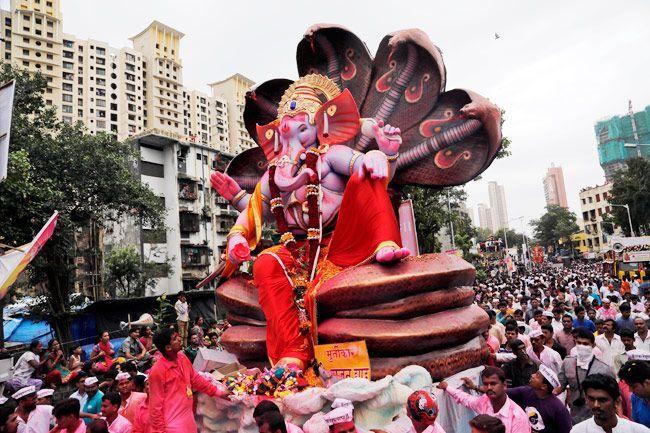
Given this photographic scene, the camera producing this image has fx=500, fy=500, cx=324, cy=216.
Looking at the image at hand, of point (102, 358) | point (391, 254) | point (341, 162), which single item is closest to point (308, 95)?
point (341, 162)

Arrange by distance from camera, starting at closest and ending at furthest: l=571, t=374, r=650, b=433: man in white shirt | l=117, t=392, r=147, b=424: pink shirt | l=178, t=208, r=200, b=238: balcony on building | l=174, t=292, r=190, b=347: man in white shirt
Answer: l=571, t=374, r=650, b=433: man in white shirt
l=117, t=392, r=147, b=424: pink shirt
l=174, t=292, r=190, b=347: man in white shirt
l=178, t=208, r=200, b=238: balcony on building

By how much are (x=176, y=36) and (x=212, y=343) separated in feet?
184

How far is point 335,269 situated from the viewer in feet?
18.0

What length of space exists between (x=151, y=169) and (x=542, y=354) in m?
33.0

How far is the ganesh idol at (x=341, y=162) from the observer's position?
17.4ft

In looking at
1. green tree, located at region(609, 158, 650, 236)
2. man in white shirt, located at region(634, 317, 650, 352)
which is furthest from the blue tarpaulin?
green tree, located at region(609, 158, 650, 236)

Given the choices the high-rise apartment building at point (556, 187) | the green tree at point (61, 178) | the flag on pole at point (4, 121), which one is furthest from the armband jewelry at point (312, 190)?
the high-rise apartment building at point (556, 187)

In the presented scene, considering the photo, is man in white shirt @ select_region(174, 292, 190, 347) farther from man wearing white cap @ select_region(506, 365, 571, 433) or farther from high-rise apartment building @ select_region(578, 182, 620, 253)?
high-rise apartment building @ select_region(578, 182, 620, 253)

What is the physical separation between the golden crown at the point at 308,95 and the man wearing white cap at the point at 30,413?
4.06 meters

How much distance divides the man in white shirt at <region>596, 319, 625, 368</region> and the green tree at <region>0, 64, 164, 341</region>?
12260 millimetres

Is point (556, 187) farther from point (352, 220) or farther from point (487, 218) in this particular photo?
point (352, 220)

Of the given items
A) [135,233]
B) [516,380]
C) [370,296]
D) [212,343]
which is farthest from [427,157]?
[135,233]

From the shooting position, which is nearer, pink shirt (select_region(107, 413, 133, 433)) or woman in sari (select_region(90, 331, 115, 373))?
pink shirt (select_region(107, 413, 133, 433))

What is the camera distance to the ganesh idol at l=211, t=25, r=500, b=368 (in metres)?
5.29
